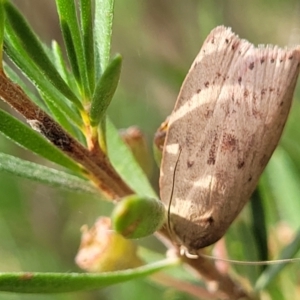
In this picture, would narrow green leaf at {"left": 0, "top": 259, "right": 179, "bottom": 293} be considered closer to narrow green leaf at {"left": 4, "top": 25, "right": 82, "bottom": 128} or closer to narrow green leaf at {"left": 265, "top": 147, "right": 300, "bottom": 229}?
narrow green leaf at {"left": 4, "top": 25, "right": 82, "bottom": 128}

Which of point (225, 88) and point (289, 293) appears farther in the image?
point (289, 293)

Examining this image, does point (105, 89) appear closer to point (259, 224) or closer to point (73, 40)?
point (73, 40)

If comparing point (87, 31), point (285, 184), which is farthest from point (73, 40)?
point (285, 184)

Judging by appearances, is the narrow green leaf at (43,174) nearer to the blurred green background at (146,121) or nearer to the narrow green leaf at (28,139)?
the narrow green leaf at (28,139)

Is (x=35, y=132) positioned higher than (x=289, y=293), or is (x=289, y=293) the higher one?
(x=35, y=132)

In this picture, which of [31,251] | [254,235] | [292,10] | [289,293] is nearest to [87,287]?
[254,235]

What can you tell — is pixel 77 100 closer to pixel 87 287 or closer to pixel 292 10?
pixel 87 287
